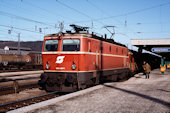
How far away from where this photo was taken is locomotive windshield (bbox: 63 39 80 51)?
10.1 meters

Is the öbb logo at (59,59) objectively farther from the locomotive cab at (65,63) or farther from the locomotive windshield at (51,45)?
the locomotive windshield at (51,45)

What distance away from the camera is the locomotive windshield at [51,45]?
34.6 ft

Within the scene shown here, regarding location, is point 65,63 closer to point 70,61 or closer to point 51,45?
point 70,61

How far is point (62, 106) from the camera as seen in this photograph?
6852 mm

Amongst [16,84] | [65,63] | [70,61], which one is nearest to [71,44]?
[70,61]

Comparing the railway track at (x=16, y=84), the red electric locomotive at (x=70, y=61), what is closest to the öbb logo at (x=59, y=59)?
the red electric locomotive at (x=70, y=61)

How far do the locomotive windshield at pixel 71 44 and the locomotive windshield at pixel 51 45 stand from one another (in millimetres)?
542

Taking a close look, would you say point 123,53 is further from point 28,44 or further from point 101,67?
point 28,44

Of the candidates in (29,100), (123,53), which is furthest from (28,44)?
(29,100)

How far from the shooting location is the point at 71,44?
1023 cm

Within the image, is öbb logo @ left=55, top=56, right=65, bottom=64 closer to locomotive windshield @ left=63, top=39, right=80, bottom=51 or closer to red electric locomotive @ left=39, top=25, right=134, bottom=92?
red electric locomotive @ left=39, top=25, right=134, bottom=92

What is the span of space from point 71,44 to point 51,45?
1253 millimetres

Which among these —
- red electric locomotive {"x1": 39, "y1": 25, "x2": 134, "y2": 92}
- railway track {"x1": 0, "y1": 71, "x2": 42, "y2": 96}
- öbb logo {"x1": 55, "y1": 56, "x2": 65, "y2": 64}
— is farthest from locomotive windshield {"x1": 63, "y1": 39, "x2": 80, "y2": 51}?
railway track {"x1": 0, "y1": 71, "x2": 42, "y2": 96}

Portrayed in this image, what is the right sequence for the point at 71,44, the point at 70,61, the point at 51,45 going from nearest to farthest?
1. the point at 70,61
2. the point at 71,44
3. the point at 51,45
